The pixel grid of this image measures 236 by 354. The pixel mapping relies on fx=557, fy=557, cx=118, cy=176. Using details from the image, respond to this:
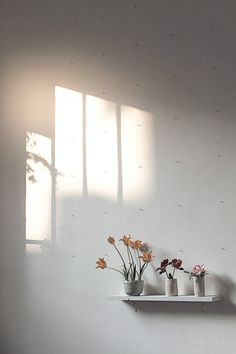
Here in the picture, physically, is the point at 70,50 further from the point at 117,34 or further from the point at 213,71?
the point at 213,71

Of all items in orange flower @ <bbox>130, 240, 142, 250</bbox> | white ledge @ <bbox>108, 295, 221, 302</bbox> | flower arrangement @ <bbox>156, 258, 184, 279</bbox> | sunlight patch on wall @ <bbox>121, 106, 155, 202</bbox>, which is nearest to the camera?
white ledge @ <bbox>108, 295, 221, 302</bbox>

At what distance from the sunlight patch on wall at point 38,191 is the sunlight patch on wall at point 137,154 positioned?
547 millimetres

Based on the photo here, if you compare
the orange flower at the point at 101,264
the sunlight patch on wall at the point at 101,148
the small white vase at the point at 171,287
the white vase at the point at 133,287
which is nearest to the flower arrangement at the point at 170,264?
the small white vase at the point at 171,287

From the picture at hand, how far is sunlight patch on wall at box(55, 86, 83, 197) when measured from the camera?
12.2 ft

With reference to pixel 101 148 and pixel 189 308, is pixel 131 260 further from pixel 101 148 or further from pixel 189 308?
pixel 101 148

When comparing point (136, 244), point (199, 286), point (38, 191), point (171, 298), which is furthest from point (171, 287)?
point (38, 191)

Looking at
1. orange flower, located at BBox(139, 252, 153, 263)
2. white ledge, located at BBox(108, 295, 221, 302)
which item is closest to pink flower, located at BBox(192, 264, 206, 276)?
white ledge, located at BBox(108, 295, 221, 302)

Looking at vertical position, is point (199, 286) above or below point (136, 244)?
below

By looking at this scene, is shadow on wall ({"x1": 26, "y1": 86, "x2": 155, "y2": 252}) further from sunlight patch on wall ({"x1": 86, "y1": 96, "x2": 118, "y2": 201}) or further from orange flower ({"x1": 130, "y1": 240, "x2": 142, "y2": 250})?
orange flower ({"x1": 130, "y1": 240, "x2": 142, "y2": 250})

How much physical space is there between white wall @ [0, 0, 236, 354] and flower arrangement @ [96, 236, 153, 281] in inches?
2.5

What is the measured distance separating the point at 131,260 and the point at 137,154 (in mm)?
674

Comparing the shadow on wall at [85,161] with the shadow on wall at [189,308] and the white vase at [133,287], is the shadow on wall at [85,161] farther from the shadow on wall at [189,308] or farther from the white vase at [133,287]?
the shadow on wall at [189,308]

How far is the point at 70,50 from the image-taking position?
380cm

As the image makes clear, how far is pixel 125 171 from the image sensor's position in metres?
3.59
